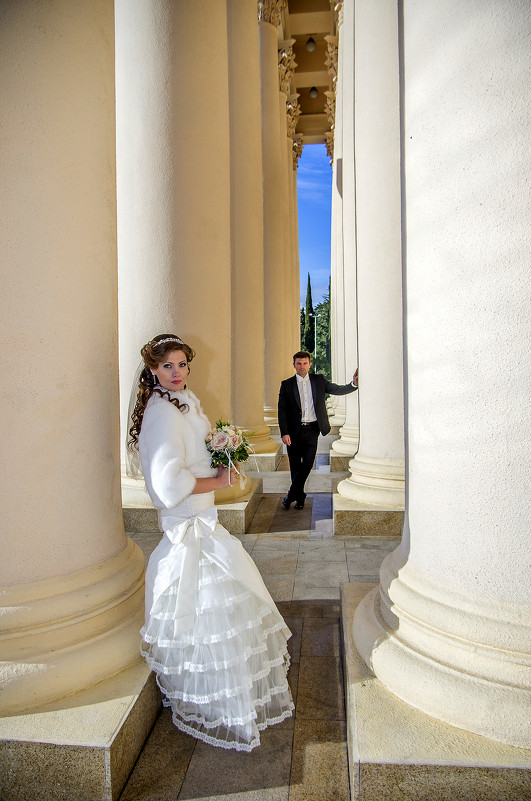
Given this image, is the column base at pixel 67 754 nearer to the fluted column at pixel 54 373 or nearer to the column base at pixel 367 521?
the fluted column at pixel 54 373

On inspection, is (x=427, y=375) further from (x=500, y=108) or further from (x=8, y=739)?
(x=8, y=739)

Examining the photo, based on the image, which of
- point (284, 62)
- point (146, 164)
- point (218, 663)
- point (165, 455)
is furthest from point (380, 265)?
point (284, 62)

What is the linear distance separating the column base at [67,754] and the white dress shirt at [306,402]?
93.4ft

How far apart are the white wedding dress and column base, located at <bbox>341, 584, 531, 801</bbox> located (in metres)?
3.30

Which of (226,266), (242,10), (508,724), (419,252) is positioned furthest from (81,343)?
(242,10)

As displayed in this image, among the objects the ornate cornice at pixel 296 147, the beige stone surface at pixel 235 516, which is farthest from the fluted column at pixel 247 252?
the ornate cornice at pixel 296 147

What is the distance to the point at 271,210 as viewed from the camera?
8069 cm

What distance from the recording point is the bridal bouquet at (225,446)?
50.6 ft

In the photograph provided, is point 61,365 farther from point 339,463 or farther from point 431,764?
point 339,463

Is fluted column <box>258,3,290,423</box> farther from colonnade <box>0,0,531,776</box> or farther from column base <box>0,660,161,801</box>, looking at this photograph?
column base <box>0,660,161,801</box>

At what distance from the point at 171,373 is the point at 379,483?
17912 millimetres

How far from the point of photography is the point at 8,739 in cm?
1201

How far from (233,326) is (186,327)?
22825mm

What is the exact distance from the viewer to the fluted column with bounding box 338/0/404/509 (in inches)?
1207
